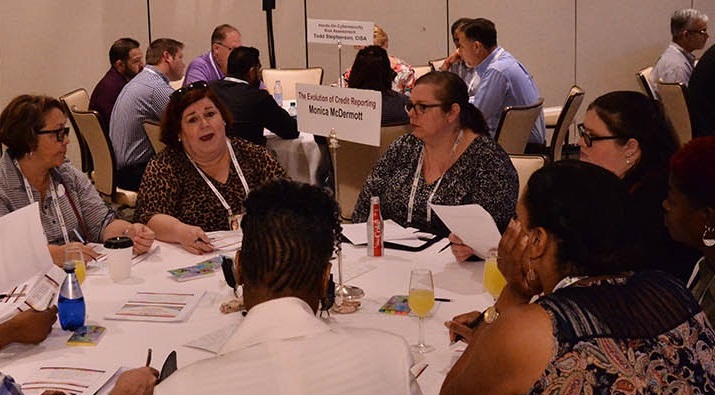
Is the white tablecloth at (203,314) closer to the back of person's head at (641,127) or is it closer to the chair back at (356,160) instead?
the back of person's head at (641,127)

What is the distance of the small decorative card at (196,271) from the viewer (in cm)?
301

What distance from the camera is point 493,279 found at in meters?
2.64

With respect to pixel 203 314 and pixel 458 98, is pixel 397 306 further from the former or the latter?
pixel 458 98

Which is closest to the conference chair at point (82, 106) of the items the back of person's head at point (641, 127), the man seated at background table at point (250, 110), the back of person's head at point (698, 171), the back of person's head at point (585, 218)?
the man seated at background table at point (250, 110)

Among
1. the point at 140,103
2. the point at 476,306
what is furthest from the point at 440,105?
the point at 140,103

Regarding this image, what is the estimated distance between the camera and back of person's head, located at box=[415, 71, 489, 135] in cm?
376

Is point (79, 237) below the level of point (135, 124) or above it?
below

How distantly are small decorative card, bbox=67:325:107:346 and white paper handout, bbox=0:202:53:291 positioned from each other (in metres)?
0.32

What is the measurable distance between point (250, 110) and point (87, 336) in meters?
3.51

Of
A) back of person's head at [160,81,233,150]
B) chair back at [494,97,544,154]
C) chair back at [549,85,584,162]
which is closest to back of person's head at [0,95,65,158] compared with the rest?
back of person's head at [160,81,233,150]

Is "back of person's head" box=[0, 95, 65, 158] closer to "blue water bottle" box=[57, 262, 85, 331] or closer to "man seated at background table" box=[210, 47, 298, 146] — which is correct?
"blue water bottle" box=[57, 262, 85, 331]

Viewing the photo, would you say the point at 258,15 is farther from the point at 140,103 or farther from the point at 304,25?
the point at 140,103

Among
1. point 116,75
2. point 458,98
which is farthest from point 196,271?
point 116,75

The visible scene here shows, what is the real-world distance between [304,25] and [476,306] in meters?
Result: 7.19
